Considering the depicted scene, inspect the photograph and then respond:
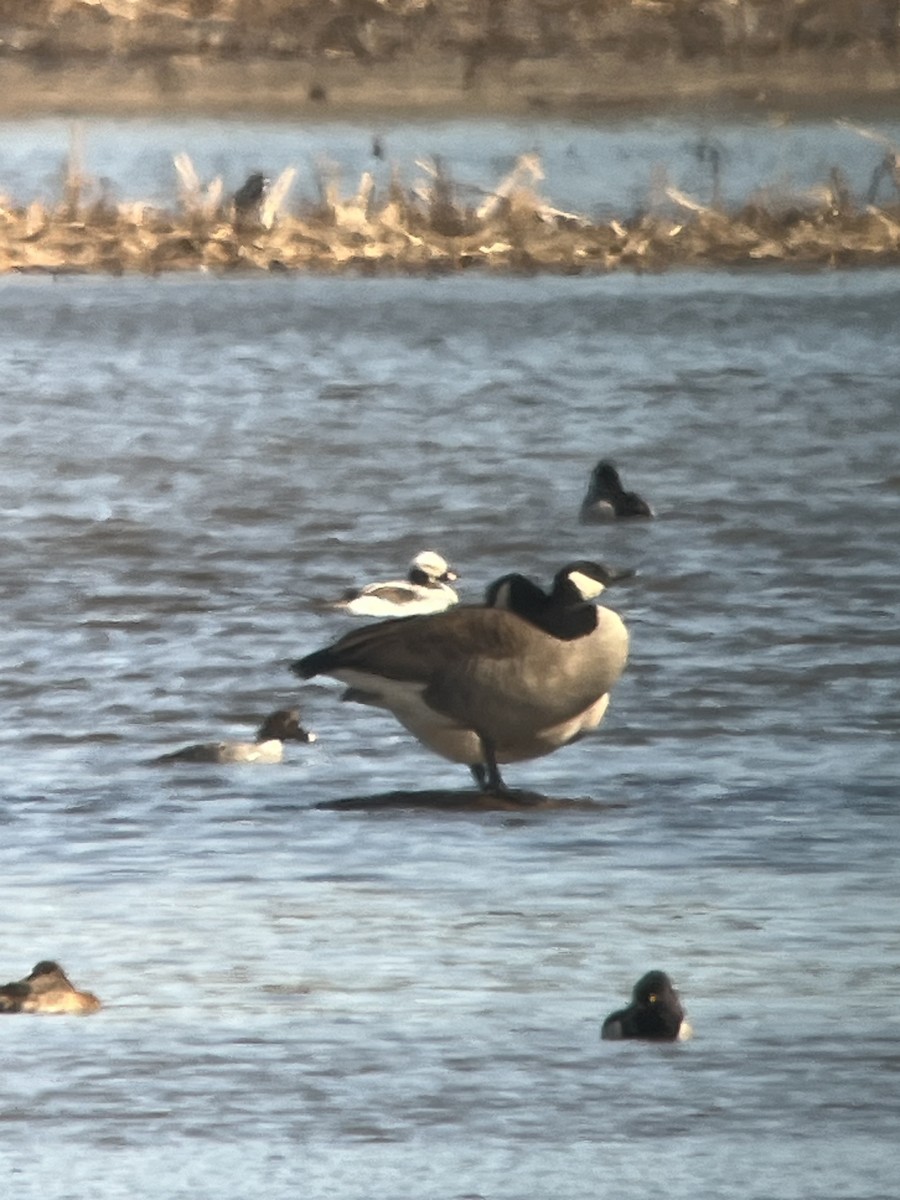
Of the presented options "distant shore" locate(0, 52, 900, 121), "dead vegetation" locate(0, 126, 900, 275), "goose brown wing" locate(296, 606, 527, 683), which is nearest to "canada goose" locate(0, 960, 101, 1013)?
"goose brown wing" locate(296, 606, 527, 683)

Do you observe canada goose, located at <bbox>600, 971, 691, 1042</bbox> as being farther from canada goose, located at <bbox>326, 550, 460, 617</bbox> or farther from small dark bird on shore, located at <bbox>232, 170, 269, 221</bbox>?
small dark bird on shore, located at <bbox>232, 170, 269, 221</bbox>

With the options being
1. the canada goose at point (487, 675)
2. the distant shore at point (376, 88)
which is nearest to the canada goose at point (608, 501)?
the canada goose at point (487, 675)

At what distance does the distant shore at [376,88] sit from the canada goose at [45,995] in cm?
2420

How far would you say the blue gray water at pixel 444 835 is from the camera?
566 cm

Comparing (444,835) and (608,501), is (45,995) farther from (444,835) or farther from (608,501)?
(608,501)

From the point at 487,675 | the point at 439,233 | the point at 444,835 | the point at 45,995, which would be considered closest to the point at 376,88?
the point at 439,233

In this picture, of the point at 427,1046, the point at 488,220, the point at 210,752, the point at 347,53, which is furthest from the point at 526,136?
the point at 427,1046

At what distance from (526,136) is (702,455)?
14.2 m

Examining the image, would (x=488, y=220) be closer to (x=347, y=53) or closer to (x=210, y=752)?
(x=347, y=53)

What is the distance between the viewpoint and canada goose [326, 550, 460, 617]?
11438 millimetres

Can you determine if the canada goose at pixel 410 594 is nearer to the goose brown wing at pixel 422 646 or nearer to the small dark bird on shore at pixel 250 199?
the goose brown wing at pixel 422 646

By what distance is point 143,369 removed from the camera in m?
20.0

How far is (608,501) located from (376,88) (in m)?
18.9

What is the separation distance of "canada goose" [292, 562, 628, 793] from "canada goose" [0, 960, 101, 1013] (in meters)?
2.30
